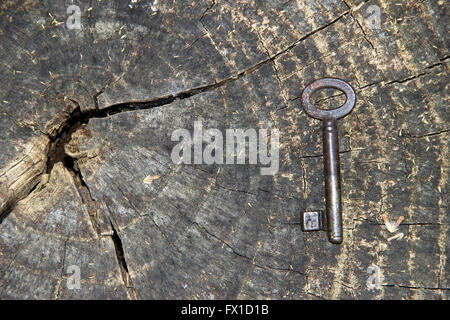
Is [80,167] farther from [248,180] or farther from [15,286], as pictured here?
[248,180]

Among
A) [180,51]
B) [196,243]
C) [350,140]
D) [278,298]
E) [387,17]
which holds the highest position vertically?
[387,17]

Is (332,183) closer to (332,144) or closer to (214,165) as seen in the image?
(332,144)

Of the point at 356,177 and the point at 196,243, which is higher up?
the point at 356,177

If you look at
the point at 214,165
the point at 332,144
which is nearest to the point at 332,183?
the point at 332,144

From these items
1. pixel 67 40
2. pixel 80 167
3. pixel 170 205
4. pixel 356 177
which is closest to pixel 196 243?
pixel 170 205
